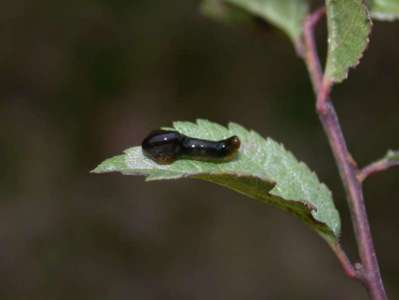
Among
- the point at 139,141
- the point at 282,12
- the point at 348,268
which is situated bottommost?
the point at 139,141

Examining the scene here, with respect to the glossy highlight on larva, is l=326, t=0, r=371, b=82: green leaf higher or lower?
higher

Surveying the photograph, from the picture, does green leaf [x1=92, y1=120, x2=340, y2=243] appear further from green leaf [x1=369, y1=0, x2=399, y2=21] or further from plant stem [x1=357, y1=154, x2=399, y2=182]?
green leaf [x1=369, y1=0, x2=399, y2=21]

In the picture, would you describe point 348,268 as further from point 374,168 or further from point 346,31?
point 346,31

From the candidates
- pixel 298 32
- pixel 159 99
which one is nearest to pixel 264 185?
pixel 298 32

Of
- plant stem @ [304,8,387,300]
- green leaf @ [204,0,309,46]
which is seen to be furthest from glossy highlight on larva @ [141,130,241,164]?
green leaf @ [204,0,309,46]

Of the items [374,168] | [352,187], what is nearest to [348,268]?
[352,187]

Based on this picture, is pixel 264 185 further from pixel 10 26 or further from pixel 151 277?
pixel 10 26
